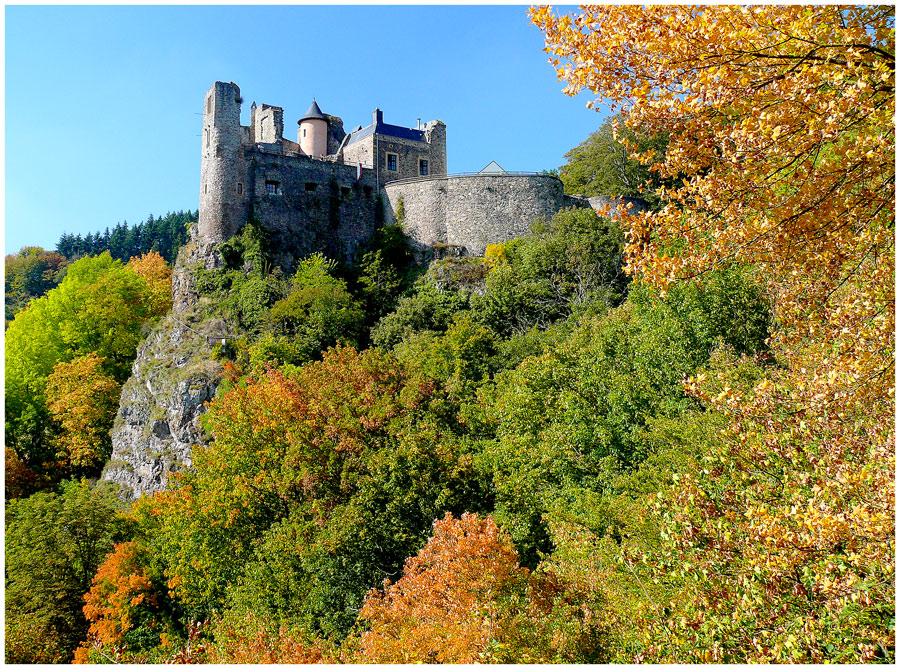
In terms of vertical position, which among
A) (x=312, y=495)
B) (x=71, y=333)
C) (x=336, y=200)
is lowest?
(x=312, y=495)

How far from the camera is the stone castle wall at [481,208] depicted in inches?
1309

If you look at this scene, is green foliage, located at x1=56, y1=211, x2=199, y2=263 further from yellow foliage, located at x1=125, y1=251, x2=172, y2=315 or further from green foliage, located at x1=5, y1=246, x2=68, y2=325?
yellow foliage, located at x1=125, y1=251, x2=172, y2=315

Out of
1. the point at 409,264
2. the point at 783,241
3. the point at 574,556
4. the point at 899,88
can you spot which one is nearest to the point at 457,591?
the point at 574,556

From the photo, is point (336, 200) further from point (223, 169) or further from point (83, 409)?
point (83, 409)

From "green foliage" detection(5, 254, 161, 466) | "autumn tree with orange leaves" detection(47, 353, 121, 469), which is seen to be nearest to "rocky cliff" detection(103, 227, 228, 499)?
"autumn tree with orange leaves" detection(47, 353, 121, 469)

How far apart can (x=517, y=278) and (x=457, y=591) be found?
18766mm

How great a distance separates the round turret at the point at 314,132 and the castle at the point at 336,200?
565 centimetres

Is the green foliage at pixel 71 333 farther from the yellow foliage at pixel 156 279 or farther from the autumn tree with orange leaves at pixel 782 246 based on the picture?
the autumn tree with orange leaves at pixel 782 246

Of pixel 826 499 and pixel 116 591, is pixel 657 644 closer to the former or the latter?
pixel 826 499

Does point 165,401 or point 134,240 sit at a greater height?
point 134,240

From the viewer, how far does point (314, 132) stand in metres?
41.2

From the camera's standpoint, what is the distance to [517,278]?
28359 mm

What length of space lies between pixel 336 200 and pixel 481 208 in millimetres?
7686

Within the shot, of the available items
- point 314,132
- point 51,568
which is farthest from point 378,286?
point 51,568
